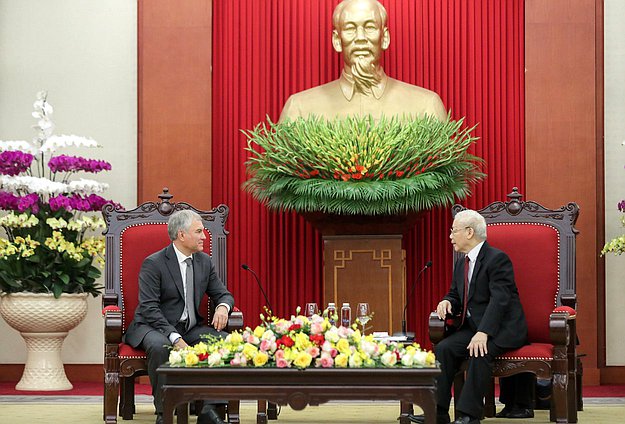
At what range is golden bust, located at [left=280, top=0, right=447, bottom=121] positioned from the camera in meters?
7.16

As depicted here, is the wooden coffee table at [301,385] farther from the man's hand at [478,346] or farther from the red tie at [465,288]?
the red tie at [465,288]

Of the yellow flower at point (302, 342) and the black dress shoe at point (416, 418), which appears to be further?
the black dress shoe at point (416, 418)

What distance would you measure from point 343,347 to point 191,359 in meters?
0.58

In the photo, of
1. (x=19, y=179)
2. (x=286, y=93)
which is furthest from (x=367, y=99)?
(x=19, y=179)

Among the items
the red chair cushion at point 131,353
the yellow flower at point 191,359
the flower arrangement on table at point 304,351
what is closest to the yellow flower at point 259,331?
the flower arrangement on table at point 304,351

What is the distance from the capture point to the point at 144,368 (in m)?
5.59

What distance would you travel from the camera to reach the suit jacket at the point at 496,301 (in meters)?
5.50

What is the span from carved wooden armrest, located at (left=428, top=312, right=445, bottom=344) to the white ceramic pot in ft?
8.65

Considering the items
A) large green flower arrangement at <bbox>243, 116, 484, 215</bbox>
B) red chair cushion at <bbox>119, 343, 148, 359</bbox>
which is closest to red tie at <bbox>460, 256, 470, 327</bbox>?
large green flower arrangement at <bbox>243, 116, 484, 215</bbox>

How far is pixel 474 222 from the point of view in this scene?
5.65m

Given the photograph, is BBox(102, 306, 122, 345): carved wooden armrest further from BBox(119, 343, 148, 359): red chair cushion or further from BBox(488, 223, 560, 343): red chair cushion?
BBox(488, 223, 560, 343): red chair cushion

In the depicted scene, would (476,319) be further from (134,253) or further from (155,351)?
(134,253)

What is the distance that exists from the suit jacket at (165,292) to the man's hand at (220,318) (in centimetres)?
8

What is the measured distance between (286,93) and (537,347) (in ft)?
9.77
